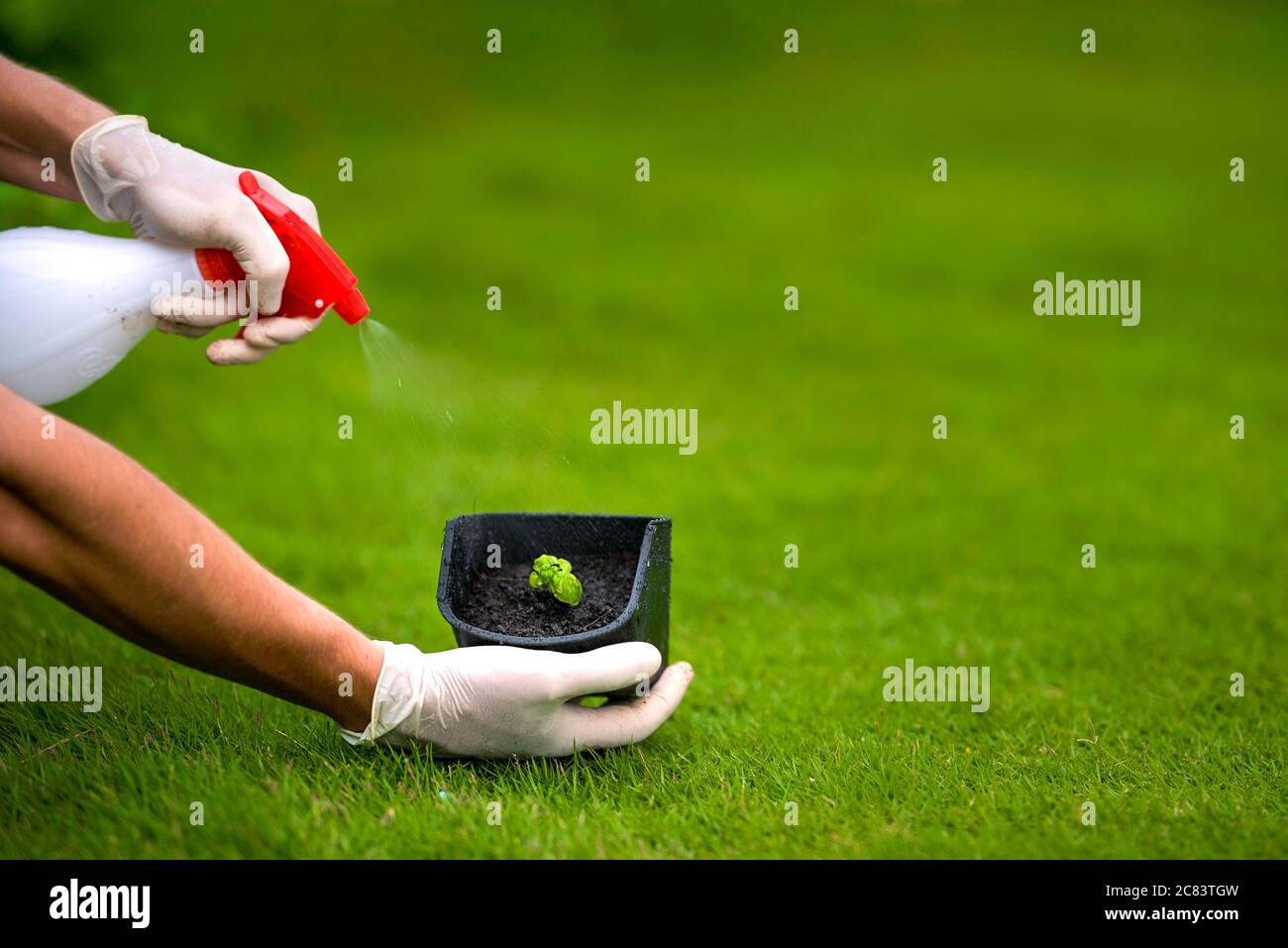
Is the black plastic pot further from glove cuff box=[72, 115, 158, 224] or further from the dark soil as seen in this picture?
glove cuff box=[72, 115, 158, 224]

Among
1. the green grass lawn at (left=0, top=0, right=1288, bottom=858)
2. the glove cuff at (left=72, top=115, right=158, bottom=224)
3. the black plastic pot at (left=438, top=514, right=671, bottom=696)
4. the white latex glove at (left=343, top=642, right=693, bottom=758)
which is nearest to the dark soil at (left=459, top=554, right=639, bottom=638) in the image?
the black plastic pot at (left=438, top=514, right=671, bottom=696)

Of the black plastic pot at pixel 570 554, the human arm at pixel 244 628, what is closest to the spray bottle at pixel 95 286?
the human arm at pixel 244 628

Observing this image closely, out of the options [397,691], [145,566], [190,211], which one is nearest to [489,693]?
[397,691]

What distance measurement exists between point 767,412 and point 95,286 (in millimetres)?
4238

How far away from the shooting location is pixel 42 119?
8.91 ft

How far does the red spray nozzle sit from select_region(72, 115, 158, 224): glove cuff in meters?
0.23

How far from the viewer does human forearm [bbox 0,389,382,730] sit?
2.17 meters

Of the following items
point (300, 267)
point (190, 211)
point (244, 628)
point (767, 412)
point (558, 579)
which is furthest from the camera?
point (767, 412)

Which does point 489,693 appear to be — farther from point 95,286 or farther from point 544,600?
point 95,286

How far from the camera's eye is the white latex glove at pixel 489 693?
8.35ft

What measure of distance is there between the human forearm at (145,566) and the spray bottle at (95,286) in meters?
0.41
